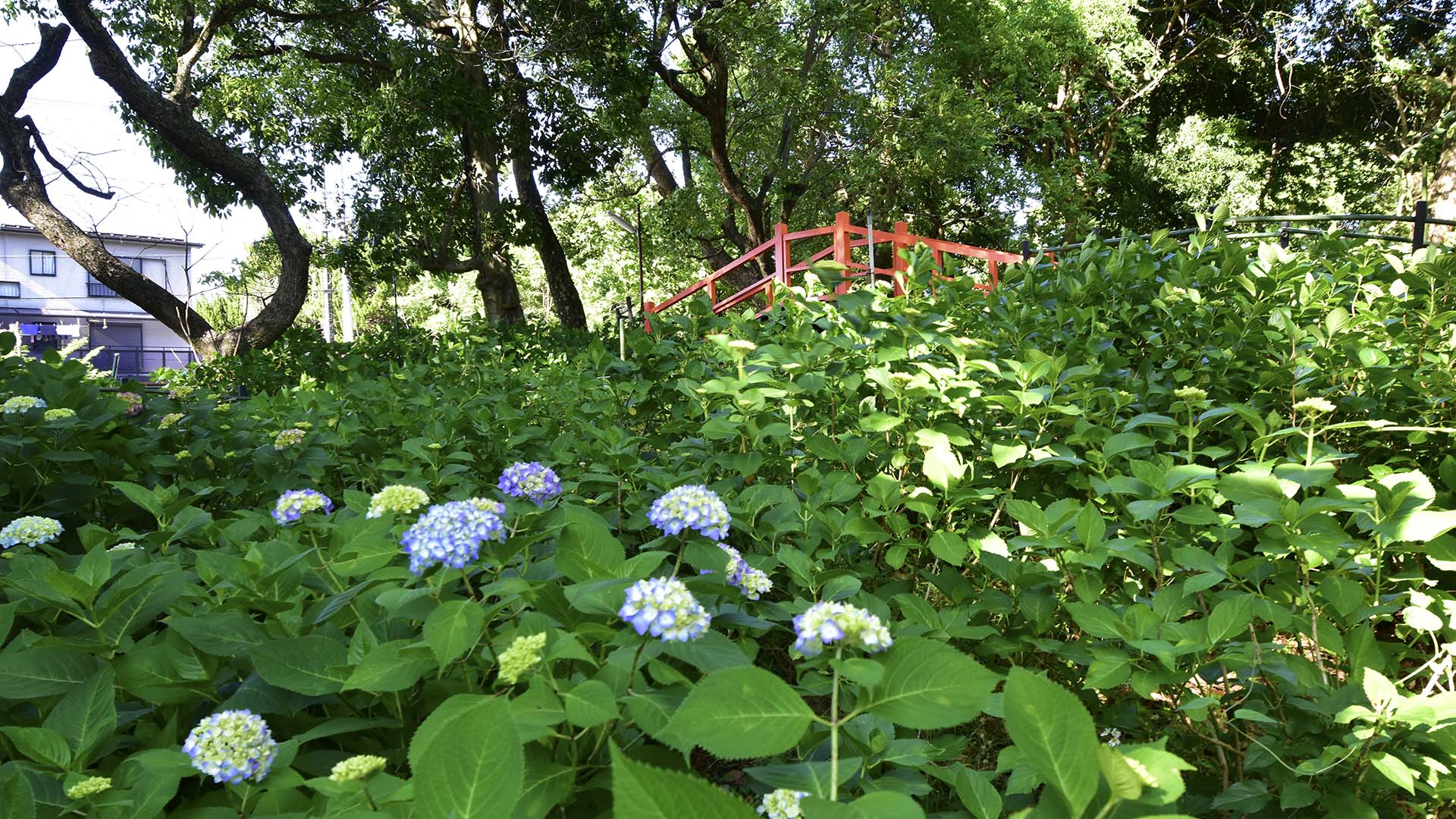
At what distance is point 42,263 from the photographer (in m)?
36.8

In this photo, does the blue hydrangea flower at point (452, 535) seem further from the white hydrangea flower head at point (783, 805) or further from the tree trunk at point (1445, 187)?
the tree trunk at point (1445, 187)

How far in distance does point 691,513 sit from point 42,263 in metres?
47.5

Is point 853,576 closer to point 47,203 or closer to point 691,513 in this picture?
point 691,513

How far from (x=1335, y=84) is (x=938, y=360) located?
21.9 metres

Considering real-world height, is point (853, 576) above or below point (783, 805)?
above

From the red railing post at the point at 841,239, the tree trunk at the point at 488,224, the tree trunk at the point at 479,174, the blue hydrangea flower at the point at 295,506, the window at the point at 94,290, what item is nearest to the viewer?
the blue hydrangea flower at the point at 295,506

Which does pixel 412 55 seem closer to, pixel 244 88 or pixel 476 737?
pixel 244 88

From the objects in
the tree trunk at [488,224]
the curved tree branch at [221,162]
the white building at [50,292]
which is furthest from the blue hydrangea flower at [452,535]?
the white building at [50,292]

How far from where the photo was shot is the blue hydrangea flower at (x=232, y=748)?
2.89 feet

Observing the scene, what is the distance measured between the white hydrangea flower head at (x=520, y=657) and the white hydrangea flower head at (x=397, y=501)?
441 millimetres

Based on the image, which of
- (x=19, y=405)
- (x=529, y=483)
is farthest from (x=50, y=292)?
(x=529, y=483)

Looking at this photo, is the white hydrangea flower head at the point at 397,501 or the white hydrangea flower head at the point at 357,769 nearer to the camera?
the white hydrangea flower head at the point at 357,769

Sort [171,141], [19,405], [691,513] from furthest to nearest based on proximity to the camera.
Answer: [171,141]
[19,405]
[691,513]

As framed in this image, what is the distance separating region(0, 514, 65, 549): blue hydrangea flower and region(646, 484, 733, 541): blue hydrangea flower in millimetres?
1246
